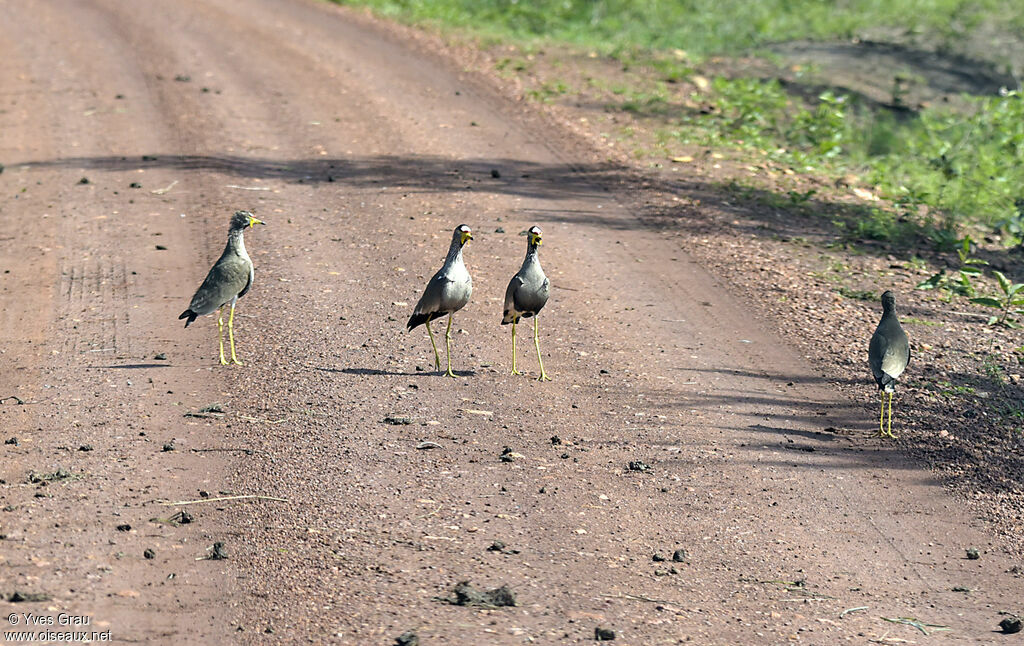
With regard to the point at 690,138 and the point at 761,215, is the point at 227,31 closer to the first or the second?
the point at 690,138

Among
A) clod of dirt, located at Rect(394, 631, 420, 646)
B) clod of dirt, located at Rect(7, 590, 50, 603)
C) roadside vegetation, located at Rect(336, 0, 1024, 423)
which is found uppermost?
roadside vegetation, located at Rect(336, 0, 1024, 423)

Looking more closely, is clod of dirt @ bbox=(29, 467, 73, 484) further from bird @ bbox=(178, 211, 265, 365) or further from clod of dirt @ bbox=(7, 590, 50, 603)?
bird @ bbox=(178, 211, 265, 365)

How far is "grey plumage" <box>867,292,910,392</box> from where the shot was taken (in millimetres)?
8609

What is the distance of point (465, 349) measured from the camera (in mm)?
9812

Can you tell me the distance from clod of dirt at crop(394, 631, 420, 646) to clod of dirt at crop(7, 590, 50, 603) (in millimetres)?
1690

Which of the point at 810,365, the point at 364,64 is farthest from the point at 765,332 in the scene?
the point at 364,64

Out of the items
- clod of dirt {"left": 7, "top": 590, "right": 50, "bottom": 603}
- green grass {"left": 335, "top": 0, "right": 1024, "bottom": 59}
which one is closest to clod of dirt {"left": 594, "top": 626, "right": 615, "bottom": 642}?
clod of dirt {"left": 7, "top": 590, "right": 50, "bottom": 603}

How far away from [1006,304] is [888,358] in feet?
10.7

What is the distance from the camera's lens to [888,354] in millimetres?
8734

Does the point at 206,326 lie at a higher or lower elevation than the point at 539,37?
lower

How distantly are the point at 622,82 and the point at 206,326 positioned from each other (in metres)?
11.1

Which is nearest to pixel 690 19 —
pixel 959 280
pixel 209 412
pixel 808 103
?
pixel 808 103

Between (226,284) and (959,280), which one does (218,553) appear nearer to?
(226,284)

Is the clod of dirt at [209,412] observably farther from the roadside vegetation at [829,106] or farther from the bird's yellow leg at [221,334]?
A: the roadside vegetation at [829,106]
